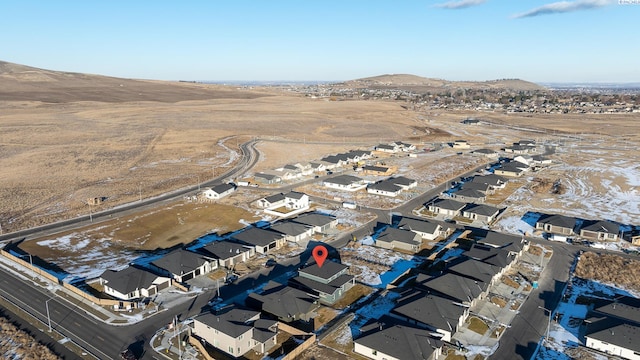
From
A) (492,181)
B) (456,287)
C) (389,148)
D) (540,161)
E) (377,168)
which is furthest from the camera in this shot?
(389,148)

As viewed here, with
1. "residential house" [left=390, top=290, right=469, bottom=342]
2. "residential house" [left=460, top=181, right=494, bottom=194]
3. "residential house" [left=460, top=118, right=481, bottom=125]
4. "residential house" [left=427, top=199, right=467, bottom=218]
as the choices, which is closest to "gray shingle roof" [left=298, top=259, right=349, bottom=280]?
"residential house" [left=390, top=290, right=469, bottom=342]

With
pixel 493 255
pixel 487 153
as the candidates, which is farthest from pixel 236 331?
pixel 487 153

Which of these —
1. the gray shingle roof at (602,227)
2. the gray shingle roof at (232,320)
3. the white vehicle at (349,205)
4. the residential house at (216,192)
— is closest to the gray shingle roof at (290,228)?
the white vehicle at (349,205)

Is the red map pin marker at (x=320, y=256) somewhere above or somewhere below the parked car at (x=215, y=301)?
above

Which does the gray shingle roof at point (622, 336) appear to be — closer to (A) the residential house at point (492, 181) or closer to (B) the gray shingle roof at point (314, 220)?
(B) the gray shingle roof at point (314, 220)

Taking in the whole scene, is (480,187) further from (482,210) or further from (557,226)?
(557,226)

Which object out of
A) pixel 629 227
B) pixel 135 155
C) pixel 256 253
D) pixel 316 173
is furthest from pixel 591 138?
pixel 135 155
